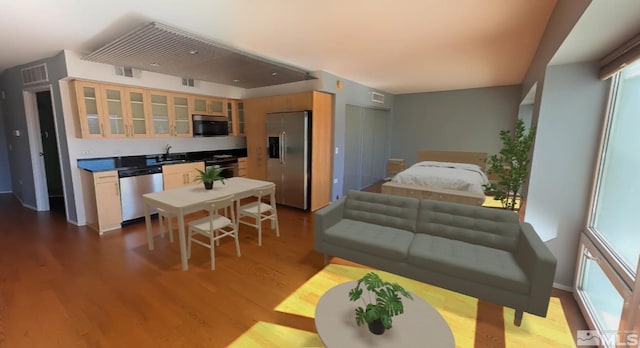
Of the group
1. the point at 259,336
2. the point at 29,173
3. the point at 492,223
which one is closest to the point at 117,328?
the point at 259,336

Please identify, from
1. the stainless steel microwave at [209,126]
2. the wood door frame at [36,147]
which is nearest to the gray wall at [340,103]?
the stainless steel microwave at [209,126]

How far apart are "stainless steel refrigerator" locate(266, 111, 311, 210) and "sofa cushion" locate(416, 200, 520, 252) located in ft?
7.75

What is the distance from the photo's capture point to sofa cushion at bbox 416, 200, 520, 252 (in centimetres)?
238

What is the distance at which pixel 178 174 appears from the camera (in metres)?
4.50

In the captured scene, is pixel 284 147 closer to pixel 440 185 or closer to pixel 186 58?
pixel 186 58

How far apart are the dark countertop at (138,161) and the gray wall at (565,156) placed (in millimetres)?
5026

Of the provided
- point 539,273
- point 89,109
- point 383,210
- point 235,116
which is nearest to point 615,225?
point 539,273

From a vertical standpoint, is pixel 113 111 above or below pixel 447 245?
above

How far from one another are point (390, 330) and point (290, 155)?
366 centimetres

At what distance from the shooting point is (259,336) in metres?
1.87

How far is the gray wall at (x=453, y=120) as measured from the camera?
5.93 m

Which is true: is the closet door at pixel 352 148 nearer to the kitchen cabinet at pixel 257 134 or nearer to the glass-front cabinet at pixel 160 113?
the kitchen cabinet at pixel 257 134

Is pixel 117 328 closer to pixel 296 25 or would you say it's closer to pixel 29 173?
pixel 296 25

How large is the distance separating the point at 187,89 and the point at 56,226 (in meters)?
2.98
